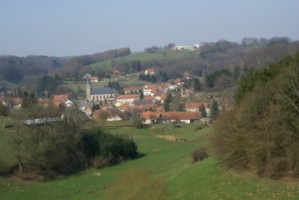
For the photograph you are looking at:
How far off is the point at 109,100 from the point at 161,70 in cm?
4651

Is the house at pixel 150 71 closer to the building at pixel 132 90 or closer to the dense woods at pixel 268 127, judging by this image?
the building at pixel 132 90

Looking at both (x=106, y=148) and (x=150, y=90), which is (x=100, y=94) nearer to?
(x=150, y=90)

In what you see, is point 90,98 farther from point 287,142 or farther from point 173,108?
point 287,142

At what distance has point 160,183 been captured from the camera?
25562 millimetres

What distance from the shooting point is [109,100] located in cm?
12106

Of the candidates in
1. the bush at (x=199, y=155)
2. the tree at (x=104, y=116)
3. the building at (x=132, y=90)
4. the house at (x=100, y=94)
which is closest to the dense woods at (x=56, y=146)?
the bush at (x=199, y=155)

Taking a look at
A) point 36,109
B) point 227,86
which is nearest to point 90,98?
point 227,86

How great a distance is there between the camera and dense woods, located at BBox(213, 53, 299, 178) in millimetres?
20125

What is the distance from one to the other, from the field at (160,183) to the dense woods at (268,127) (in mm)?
793

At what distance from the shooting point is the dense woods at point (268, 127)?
20125mm

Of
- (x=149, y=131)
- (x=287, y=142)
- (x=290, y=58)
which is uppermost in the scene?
(x=290, y=58)

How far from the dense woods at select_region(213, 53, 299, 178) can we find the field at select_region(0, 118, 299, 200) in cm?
Answer: 79

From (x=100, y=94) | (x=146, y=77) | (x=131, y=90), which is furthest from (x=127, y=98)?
(x=146, y=77)

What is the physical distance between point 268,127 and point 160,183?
Result: 7460 millimetres
